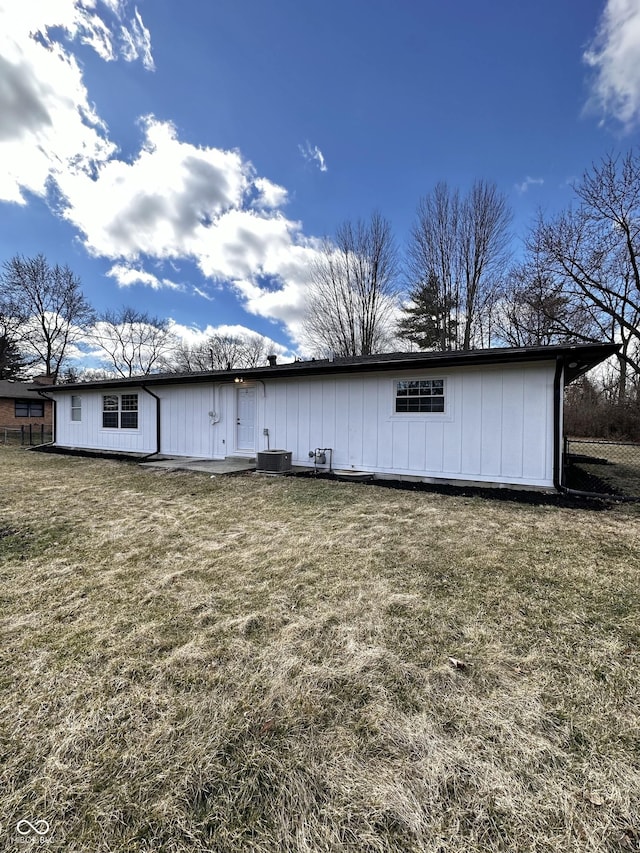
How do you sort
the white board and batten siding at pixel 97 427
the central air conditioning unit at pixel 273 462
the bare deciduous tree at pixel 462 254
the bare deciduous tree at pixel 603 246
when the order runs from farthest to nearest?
the bare deciduous tree at pixel 462 254 → the bare deciduous tree at pixel 603 246 → the white board and batten siding at pixel 97 427 → the central air conditioning unit at pixel 273 462

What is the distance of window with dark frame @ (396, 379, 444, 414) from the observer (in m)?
7.13

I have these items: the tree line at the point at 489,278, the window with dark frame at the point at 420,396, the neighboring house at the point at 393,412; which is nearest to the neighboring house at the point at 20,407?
the neighboring house at the point at 393,412

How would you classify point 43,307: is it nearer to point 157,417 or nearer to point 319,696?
point 157,417

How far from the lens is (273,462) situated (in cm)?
796

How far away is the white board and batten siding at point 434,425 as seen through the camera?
20.8ft

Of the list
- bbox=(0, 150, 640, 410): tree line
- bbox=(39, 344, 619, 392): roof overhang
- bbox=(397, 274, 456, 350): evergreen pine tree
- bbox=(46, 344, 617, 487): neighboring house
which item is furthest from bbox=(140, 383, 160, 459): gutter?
bbox=(397, 274, 456, 350): evergreen pine tree

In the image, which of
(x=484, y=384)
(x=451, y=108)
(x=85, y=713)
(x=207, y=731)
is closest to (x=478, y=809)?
(x=207, y=731)

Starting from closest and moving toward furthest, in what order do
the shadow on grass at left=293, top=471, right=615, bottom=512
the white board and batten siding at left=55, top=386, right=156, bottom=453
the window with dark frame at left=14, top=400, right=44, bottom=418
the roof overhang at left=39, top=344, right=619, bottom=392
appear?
the shadow on grass at left=293, top=471, right=615, bottom=512
the roof overhang at left=39, top=344, right=619, bottom=392
the white board and batten siding at left=55, top=386, right=156, bottom=453
the window with dark frame at left=14, top=400, right=44, bottom=418

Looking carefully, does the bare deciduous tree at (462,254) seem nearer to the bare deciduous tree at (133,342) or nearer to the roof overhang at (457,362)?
the roof overhang at (457,362)

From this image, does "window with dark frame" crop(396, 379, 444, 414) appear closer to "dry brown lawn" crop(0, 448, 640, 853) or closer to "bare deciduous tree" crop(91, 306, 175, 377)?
"dry brown lawn" crop(0, 448, 640, 853)

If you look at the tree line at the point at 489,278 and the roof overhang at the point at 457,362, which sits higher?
the tree line at the point at 489,278

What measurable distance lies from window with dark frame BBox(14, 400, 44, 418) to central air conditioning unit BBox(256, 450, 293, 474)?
22558 millimetres

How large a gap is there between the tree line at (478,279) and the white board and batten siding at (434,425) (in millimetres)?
10683

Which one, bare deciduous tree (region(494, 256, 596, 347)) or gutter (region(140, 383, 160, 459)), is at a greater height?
bare deciduous tree (region(494, 256, 596, 347))
